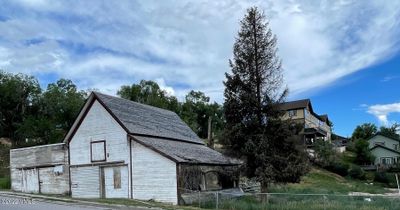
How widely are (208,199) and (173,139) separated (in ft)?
26.9

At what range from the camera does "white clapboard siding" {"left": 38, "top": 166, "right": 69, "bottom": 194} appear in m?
34.6

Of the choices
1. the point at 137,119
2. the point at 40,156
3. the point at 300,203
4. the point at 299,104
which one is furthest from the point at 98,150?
the point at 299,104

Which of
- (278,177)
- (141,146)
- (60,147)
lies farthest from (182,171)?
(60,147)

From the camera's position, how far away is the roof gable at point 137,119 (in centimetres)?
3144

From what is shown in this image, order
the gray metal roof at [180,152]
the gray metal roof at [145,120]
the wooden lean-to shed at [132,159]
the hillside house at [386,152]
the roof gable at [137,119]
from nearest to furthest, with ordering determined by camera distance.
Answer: the wooden lean-to shed at [132,159] < the gray metal roof at [180,152] < the roof gable at [137,119] < the gray metal roof at [145,120] < the hillside house at [386,152]

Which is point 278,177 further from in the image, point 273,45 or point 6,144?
point 6,144

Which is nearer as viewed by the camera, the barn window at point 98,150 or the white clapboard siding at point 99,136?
the white clapboard siding at point 99,136

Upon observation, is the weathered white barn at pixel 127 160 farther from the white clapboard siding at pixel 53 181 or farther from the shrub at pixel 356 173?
the shrub at pixel 356 173

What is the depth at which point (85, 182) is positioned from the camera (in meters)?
32.9

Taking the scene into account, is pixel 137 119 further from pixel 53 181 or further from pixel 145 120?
pixel 53 181

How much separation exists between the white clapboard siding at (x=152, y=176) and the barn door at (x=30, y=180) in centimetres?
1122

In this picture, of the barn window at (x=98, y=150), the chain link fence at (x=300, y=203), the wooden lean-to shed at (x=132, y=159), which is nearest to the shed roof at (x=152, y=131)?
the wooden lean-to shed at (x=132, y=159)

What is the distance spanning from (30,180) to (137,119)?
1127 centimetres

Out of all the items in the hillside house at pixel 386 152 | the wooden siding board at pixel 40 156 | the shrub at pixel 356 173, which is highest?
the wooden siding board at pixel 40 156
